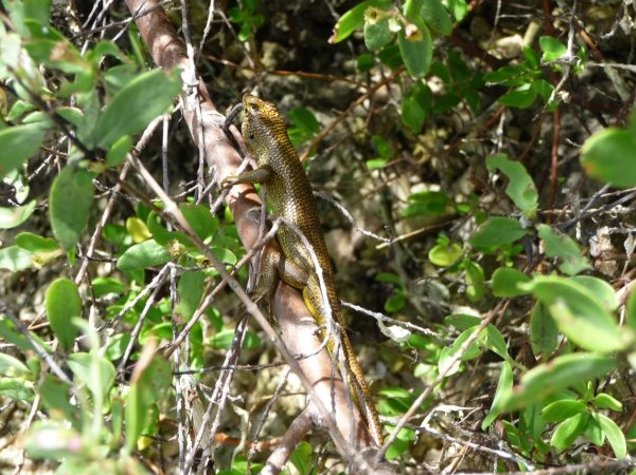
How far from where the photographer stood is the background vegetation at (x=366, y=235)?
1365 millimetres

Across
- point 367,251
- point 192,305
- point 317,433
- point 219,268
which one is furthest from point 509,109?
point 219,268

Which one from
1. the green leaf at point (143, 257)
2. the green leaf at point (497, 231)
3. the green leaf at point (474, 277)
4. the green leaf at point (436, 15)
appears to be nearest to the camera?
the green leaf at point (497, 231)

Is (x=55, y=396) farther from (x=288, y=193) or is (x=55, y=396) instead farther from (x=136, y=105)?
(x=288, y=193)

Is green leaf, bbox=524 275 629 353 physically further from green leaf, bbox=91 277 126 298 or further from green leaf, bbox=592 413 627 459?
green leaf, bbox=91 277 126 298

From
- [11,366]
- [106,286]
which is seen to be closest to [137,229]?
[106,286]

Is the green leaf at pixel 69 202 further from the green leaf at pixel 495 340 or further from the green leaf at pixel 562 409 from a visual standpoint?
the green leaf at pixel 562 409

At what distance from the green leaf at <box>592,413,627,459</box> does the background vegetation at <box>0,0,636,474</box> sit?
1 cm

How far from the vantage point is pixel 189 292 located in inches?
79.7

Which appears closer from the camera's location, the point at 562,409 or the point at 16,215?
the point at 16,215

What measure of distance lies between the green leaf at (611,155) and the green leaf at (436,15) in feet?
4.23

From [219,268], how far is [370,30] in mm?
963

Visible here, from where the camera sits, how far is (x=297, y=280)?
8.61 ft

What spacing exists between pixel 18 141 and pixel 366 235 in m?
1.23

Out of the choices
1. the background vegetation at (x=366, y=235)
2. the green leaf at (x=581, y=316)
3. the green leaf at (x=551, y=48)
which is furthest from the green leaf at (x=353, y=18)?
the green leaf at (x=581, y=316)
